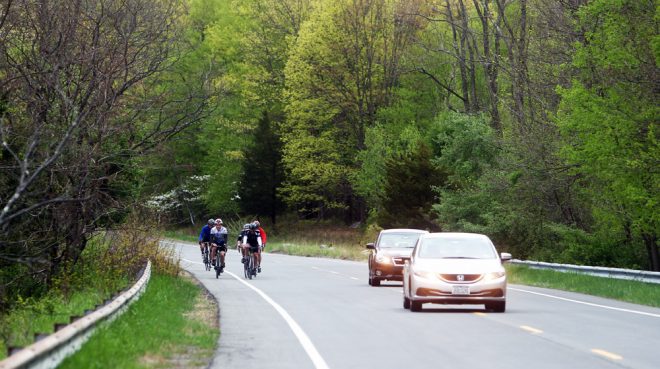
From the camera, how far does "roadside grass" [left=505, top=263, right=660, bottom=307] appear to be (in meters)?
27.0

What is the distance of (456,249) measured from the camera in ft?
76.4

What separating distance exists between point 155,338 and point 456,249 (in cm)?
900

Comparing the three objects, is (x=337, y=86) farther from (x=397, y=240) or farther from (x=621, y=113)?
(x=621, y=113)

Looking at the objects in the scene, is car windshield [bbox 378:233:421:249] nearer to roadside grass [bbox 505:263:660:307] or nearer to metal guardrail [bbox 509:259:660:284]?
roadside grass [bbox 505:263:660:307]

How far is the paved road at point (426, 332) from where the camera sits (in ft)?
44.6

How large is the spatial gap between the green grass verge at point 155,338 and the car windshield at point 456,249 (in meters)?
4.25

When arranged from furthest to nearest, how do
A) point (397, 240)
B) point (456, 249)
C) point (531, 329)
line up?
point (397, 240)
point (456, 249)
point (531, 329)

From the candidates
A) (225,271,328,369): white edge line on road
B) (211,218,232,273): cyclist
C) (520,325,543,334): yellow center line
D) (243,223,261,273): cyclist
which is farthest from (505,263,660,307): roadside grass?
(211,218,232,273): cyclist

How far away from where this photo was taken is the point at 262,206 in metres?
85.0

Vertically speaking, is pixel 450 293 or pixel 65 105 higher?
pixel 65 105

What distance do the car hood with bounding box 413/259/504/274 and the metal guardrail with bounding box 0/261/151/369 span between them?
26.6 feet

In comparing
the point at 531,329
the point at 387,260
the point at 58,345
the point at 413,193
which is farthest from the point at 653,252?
the point at 58,345

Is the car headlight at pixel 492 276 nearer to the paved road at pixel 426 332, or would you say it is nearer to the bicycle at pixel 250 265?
the paved road at pixel 426 332

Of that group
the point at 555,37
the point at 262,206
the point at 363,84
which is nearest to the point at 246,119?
the point at 262,206
